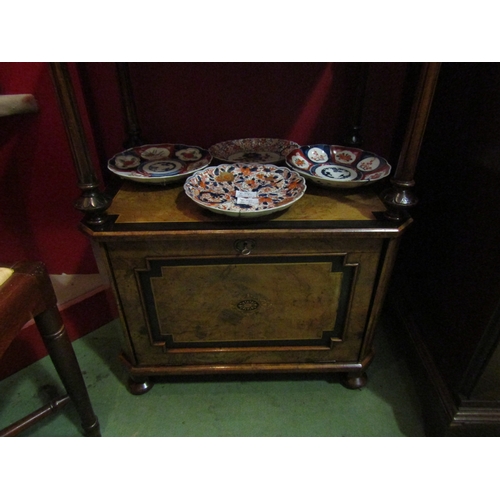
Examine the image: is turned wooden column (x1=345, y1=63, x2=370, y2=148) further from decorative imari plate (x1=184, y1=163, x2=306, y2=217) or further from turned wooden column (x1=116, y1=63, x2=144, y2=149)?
turned wooden column (x1=116, y1=63, x2=144, y2=149)

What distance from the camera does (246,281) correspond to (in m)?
0.81

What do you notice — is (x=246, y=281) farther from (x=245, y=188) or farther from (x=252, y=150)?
(x=252, y=150)

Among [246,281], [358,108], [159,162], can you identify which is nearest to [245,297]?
[246,281]

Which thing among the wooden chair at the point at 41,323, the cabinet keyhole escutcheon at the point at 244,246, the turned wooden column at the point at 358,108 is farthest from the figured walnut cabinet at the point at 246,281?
the turned wooden column at the point at 358,108

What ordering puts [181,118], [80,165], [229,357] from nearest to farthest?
[80,165], [229,357], [181,118]

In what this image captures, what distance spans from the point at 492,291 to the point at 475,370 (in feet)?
0.60

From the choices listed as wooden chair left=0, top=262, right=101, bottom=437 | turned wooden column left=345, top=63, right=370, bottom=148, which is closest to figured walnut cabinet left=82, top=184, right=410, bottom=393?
wooden chair left=0, top=262, right=101, bottom=437

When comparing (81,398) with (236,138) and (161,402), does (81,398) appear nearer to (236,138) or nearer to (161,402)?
(161,402)

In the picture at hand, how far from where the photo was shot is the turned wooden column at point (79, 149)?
2.00 feet

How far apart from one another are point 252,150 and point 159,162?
0.27 metres

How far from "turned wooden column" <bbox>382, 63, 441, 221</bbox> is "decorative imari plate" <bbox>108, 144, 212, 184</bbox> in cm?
47

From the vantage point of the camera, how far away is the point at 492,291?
27.2 inches

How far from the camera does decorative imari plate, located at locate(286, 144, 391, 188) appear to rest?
822 mm

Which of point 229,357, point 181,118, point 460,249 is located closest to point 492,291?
point 460,249
